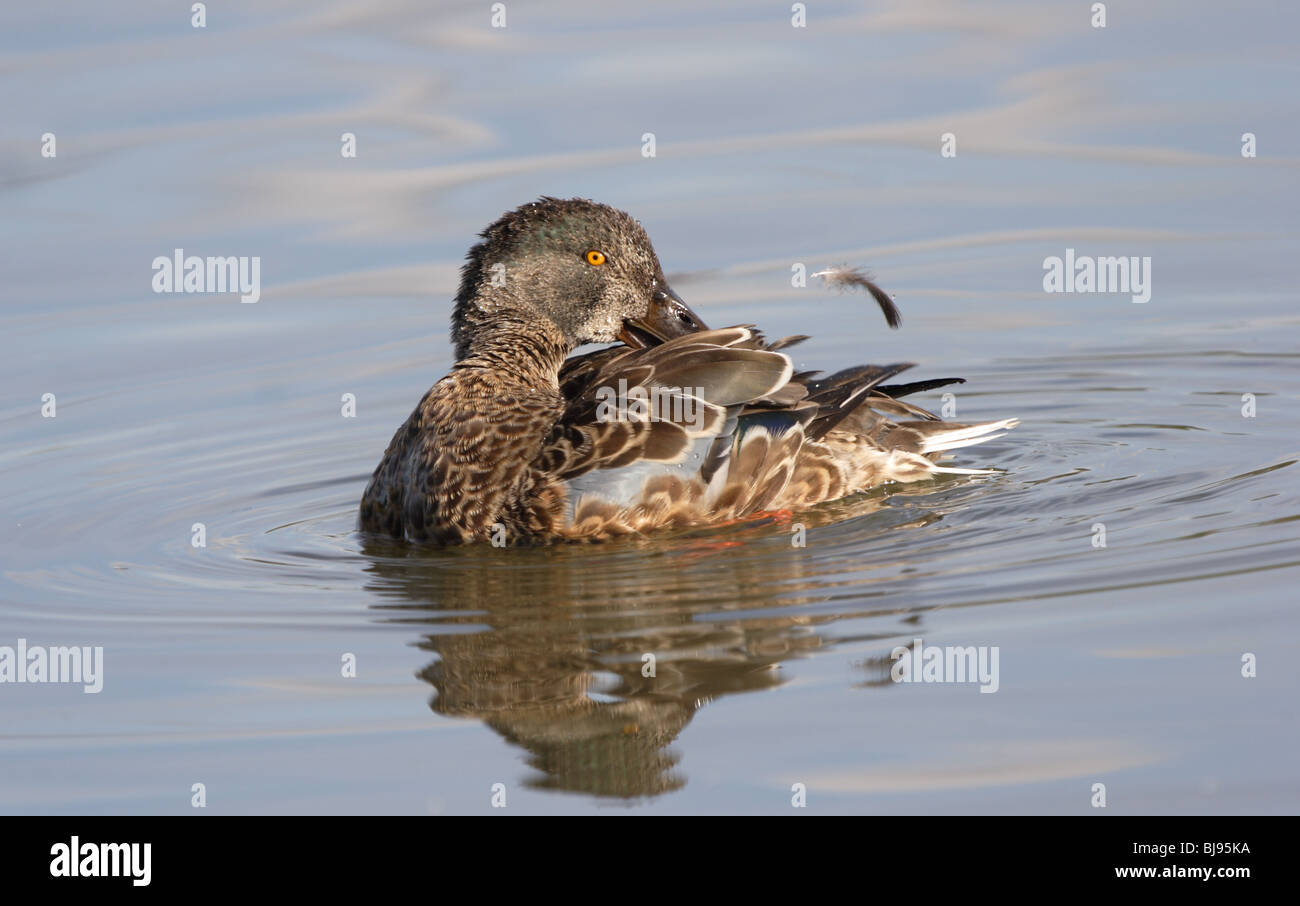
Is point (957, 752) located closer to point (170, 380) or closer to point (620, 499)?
point (620, 499)

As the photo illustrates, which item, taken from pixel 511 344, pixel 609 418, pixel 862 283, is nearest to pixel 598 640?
pixel 609 418

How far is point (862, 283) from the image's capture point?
10156 millimetres

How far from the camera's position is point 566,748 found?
22.1 feet

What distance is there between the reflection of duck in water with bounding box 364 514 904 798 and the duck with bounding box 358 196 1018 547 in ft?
0.75

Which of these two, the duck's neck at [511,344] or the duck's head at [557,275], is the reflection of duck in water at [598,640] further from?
the duck's head at [557,275]

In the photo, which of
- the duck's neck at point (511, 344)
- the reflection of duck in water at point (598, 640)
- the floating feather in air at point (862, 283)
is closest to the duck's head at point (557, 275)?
the duck's neck at point (511, 344)

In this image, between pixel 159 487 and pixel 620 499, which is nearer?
pixel 620 499

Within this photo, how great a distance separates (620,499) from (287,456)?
10.8 feet

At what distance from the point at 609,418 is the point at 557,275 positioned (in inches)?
45.9

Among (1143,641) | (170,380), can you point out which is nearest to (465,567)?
(1143,641)

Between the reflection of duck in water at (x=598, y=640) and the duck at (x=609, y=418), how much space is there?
9.0 inches

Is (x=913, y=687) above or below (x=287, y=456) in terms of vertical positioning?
below

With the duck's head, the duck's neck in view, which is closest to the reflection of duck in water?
the duck's neck

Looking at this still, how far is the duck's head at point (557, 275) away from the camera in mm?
10070
